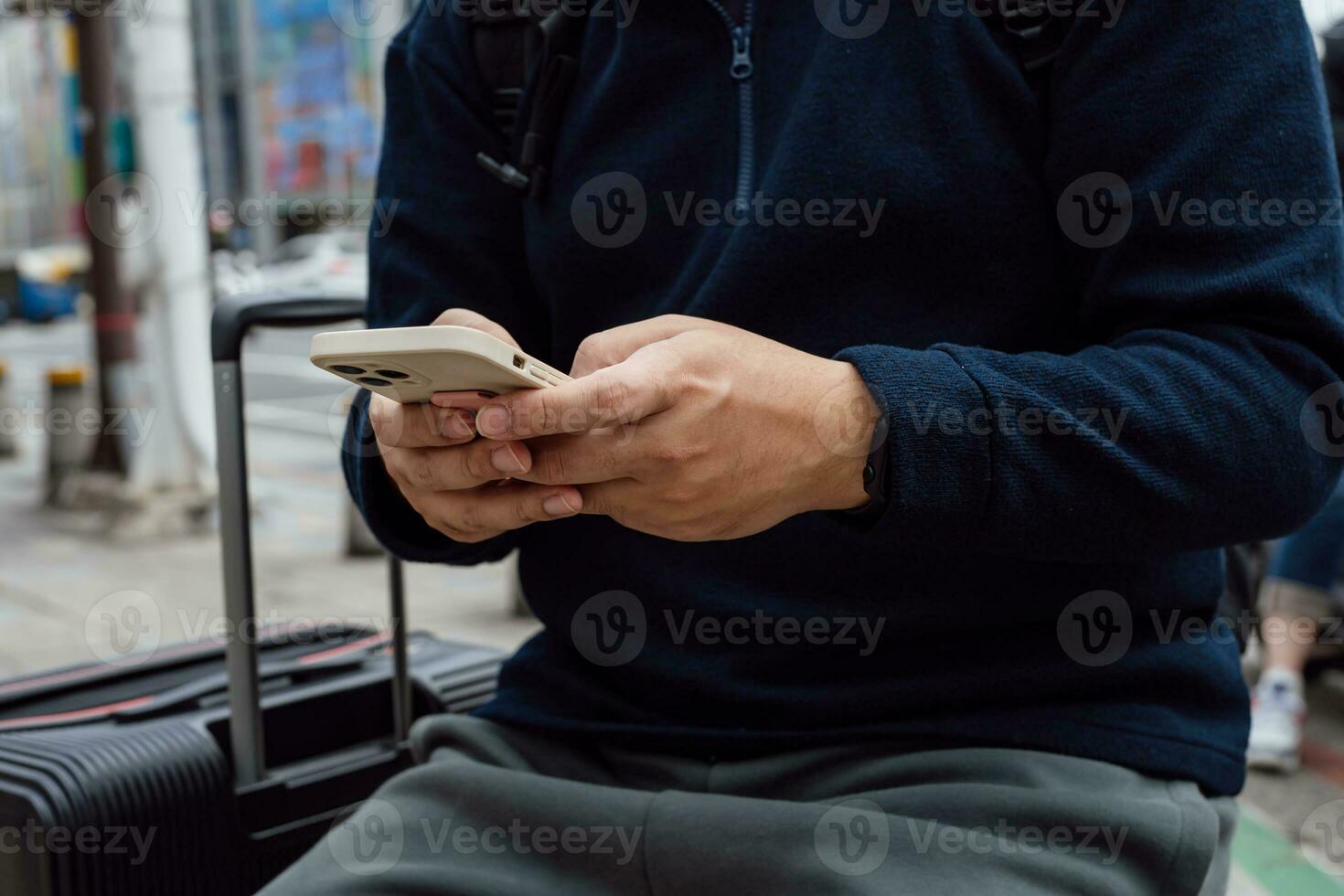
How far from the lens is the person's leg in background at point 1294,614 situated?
11.0ft

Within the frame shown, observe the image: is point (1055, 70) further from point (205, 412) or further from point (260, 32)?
point (260, 32)

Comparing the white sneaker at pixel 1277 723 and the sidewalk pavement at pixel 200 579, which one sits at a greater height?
the white sneaker at pixel 1277 723

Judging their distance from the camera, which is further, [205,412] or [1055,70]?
[205,412]

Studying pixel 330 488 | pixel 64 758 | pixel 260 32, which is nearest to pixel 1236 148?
pixel 64 758

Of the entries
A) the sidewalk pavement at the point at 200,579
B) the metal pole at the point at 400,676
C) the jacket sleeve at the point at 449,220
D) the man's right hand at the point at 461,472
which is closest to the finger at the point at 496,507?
the man's right hand at the point at 461,472

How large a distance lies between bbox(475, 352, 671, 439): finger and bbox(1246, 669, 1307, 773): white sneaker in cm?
280

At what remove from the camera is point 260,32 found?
1218 inches

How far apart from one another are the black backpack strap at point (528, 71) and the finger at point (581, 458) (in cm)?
46

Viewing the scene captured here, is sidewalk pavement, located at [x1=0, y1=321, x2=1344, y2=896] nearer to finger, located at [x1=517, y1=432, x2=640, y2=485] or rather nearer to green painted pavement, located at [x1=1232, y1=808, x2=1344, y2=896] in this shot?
green painted pavement, located at [x1=1232, y1=808, x2=1344, y2=896]

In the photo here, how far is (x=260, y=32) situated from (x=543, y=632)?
32763 millimetres
